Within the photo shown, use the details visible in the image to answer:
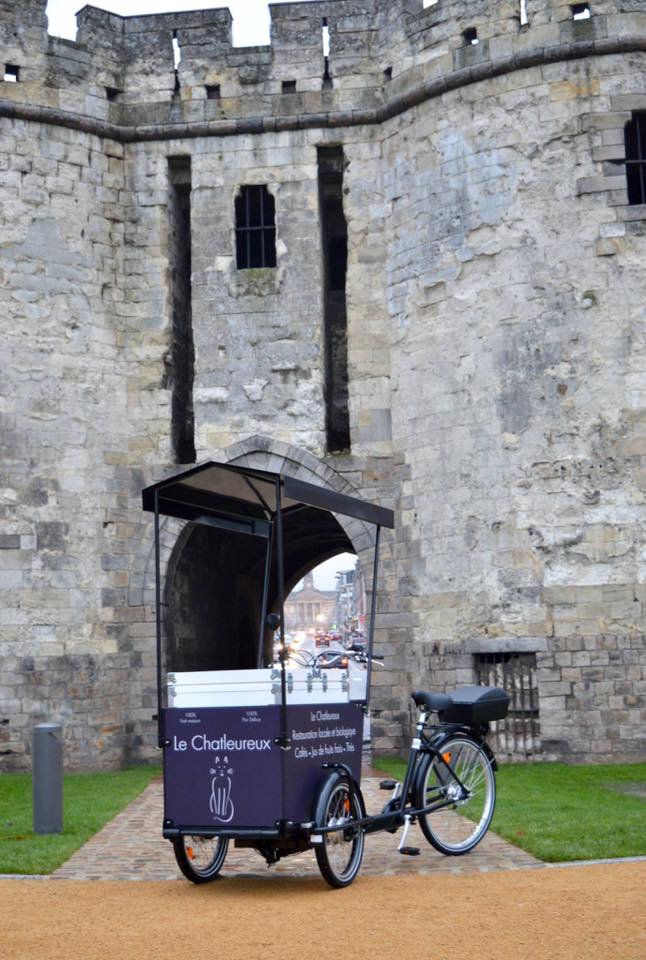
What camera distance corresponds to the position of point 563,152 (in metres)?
14.1

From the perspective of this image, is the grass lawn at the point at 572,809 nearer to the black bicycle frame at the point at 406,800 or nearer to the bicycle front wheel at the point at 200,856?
the black bicycle frame at the point at 406,800

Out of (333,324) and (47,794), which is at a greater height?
→ (333,324)

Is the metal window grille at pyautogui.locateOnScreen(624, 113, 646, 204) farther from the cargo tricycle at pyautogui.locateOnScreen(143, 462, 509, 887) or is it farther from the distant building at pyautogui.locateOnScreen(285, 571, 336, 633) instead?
the distant building at pyautogui.locateOnScreen(285, 571, 336, 633)

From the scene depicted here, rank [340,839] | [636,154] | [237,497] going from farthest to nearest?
[636,154] < [237,497] < [340,839]

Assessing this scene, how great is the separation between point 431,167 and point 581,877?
10.2 meters

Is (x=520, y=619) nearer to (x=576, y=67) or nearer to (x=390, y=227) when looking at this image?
(x=390, y=227)

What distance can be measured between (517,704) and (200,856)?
7268 millimetres

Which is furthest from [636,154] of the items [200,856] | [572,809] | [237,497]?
[200,856]

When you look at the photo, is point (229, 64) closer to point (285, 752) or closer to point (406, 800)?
point (406, 800)

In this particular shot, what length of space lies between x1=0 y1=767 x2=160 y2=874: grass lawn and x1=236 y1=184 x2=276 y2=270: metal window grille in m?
6.47

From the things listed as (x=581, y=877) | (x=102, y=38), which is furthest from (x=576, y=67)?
(x=581, y=877)

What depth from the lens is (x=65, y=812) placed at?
10.2 meters

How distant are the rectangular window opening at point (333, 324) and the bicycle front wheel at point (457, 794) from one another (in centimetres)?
796

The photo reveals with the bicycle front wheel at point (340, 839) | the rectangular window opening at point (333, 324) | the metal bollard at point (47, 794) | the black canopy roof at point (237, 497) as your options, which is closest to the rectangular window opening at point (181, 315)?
the rectangular window opening at point (333, 324)
